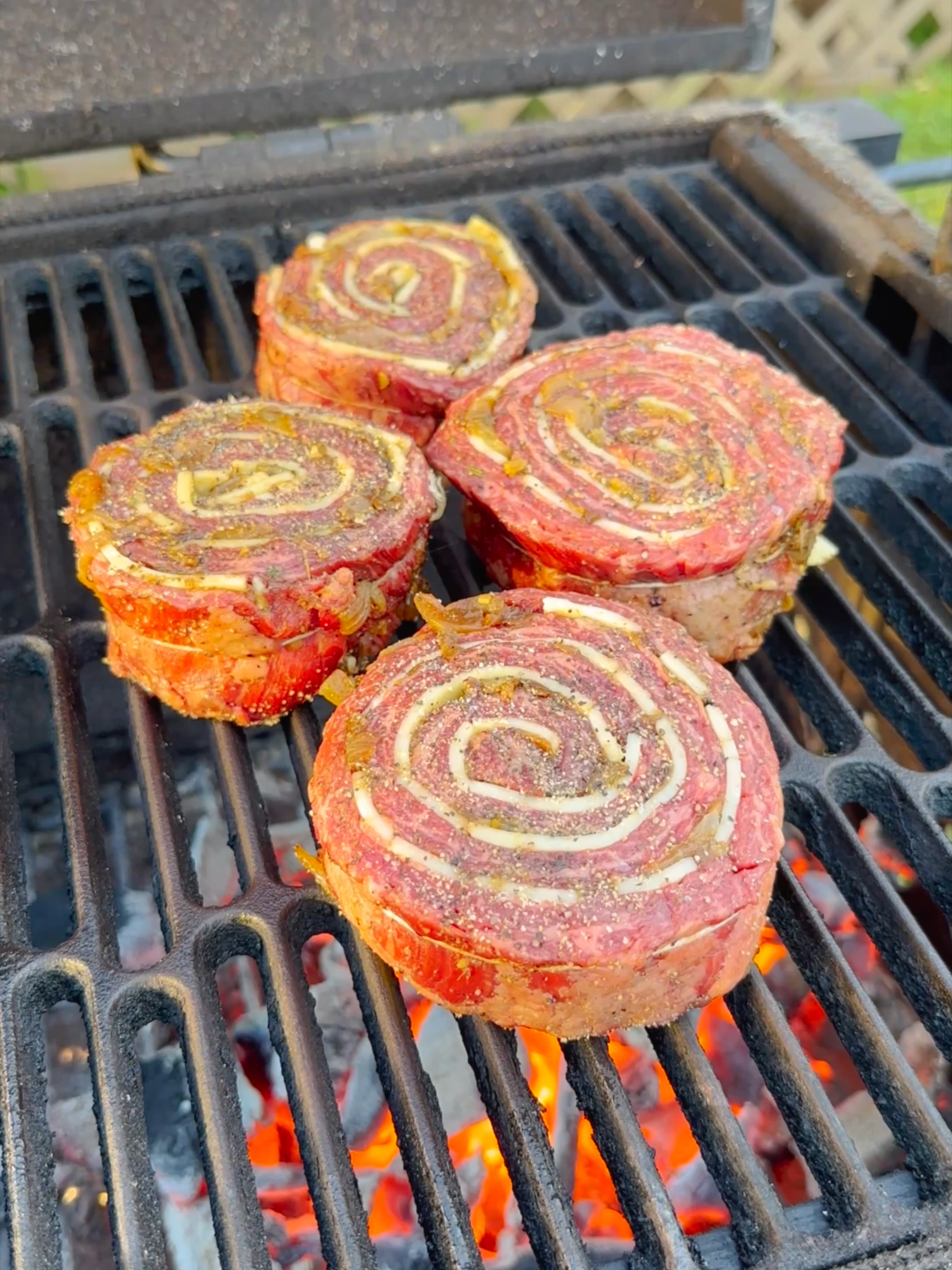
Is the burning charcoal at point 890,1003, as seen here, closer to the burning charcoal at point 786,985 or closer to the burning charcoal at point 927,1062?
the burning charcoal at point 927,1062

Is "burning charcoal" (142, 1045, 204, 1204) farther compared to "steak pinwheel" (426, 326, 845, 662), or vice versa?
"burning charcoal" (142, 1045, 204, 1204)

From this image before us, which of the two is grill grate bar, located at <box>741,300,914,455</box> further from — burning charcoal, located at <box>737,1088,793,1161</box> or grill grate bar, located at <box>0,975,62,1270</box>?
grill grate bar, located at <box>0,975,62,1270</box>

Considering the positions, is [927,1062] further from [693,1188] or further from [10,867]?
[10,867]

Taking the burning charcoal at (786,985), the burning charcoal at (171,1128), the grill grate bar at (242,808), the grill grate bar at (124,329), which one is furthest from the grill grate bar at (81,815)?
the burning charcoal at (786,985)

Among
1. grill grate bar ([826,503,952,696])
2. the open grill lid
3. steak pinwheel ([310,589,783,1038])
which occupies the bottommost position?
grill grate bar ([826,503,952,696])

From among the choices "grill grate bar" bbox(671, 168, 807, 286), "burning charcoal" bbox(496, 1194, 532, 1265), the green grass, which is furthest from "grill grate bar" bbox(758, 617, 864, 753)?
the green grass

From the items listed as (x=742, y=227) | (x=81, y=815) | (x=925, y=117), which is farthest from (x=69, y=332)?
(x=925, y=117)
